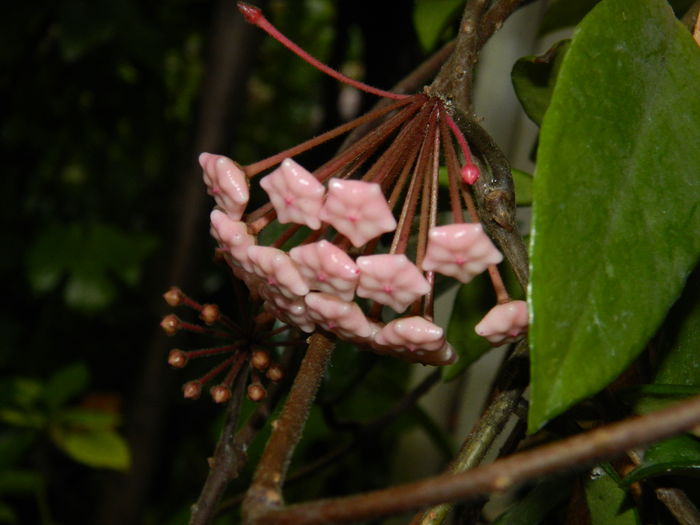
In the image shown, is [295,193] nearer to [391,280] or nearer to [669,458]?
[391,280]

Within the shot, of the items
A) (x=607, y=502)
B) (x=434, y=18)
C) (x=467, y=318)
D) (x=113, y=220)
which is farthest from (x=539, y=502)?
(x=113, y=220)

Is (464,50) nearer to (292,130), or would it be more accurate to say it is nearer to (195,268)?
(195,268)

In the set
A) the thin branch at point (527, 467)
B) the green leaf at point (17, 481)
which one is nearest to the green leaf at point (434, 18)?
the thin branch at point (527, 467)

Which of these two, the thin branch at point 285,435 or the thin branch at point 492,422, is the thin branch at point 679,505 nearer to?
the thin branch at point 492,422

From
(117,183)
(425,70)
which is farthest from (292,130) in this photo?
(425,70)

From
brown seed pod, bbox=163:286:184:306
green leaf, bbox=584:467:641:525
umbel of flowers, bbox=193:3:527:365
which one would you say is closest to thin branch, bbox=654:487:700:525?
green leaf, bbox=584:467:641:525

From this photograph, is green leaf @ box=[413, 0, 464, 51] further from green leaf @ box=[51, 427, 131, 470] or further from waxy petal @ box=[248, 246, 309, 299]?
green leaf @ box=[51, 427, 131, 470]
